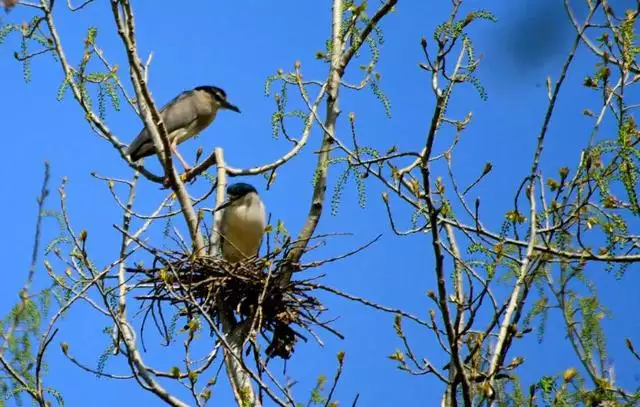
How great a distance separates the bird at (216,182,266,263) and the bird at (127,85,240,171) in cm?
119

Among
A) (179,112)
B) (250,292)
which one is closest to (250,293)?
(250,292)

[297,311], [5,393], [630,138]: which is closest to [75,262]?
[5,393]

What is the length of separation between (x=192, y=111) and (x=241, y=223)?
210 cm

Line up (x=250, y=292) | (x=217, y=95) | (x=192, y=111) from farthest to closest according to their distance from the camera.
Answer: (x=217, y=95), (x=192, y=111), (x=250, y=292)

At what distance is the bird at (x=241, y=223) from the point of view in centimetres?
799

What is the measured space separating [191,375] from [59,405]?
1.13 meters

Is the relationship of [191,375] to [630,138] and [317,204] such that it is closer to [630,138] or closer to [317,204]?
[317,204]

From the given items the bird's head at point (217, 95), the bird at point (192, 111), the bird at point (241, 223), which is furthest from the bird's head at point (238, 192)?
the bird's head at point (217, 95)

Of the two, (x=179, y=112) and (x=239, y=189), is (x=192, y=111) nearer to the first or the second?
(x=179, y=112)

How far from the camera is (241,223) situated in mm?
7996

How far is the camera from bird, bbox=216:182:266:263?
799 centimetres

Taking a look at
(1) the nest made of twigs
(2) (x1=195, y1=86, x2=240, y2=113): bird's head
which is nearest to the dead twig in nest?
(1) the nest made of twigs

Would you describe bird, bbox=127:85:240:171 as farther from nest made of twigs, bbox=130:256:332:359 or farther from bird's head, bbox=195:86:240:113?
nest made of twigs, bbox=130:256:332:359

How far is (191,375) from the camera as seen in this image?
498 cm
